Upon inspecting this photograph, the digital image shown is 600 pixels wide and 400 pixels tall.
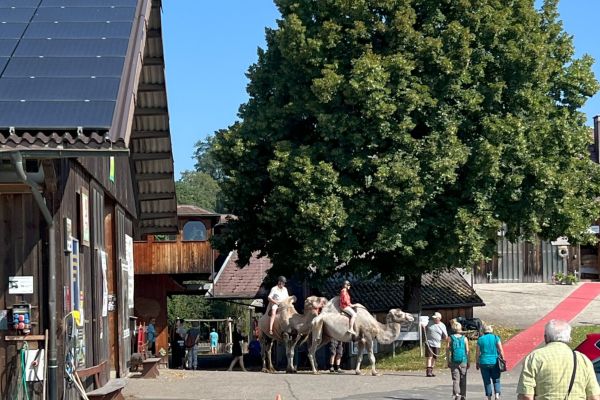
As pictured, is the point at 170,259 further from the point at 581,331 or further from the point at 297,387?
the point at 297,387

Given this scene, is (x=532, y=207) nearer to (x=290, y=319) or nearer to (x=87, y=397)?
(x=290, y=319)

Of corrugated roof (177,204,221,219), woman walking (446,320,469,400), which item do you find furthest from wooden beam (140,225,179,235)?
corrugated roof (177,204,221,219)

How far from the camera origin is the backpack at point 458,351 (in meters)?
21.0

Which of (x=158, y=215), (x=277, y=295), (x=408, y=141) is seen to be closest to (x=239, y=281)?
(x=158, y=215)

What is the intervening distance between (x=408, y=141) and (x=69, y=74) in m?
18.6

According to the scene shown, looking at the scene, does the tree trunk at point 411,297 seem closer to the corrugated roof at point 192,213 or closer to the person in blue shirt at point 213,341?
the corrugated roof at point 192,213

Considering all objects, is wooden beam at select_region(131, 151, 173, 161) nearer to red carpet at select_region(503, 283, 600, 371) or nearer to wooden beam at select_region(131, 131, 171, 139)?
wooden beam at select_region(131, 131, 171, 139)

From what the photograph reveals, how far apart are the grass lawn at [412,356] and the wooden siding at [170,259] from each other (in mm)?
9619

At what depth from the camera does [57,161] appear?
582 inches

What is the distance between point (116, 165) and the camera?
22625mm

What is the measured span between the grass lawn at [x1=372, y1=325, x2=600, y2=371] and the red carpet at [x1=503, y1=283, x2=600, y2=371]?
65 centimetres

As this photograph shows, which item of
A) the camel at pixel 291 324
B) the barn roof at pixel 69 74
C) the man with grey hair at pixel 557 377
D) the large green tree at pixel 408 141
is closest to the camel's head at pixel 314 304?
the camel at pixel 291 324

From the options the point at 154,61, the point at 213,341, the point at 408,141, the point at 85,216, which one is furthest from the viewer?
the point at 213,341

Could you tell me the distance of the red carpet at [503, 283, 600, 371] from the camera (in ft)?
108
